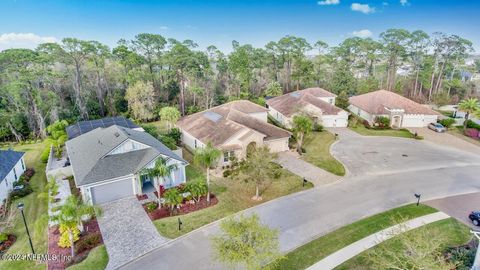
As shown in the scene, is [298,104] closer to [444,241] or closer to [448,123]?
[448,123]

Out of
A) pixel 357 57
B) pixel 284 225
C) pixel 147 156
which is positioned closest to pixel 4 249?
pixel 147 156

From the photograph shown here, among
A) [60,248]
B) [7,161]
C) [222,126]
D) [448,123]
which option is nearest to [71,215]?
[60,248]

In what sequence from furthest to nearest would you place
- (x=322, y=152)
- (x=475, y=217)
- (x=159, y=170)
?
1. (x=322, y=152)
2. (x=159, y=170)
3. (x=475, y=217)

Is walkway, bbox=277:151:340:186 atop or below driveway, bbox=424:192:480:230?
atop

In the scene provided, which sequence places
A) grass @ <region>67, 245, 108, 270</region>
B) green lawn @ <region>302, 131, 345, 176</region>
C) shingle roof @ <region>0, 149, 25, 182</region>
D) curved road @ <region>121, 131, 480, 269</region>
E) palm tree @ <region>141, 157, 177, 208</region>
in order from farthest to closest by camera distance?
green lawn @ <region>302, 131, 345, 176</region> → shingle roof @ <region>0, 149, 25, 182</region> → palm tree @ <region>141, 157, 177, 208</region> → curved road @ <region>121, 131, 480, 269</region> → grass @ <region>67, 245, 108, 270</region>

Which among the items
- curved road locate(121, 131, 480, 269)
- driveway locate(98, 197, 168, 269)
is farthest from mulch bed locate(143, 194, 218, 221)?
curved road locate(121, 131, 480, 269)

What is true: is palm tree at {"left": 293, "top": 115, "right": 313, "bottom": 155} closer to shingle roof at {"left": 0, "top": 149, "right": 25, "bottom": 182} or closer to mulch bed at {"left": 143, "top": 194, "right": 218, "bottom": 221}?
mulch bed at {"left": 143, "top": 194, "right": 218, "bottom": 221}

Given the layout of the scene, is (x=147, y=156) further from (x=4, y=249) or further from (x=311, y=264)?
(x=311, y=264)
